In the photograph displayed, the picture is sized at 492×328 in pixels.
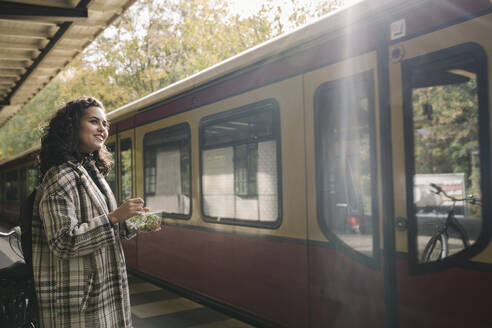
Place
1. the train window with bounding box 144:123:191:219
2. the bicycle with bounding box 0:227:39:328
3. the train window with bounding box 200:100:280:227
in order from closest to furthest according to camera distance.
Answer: the bicycle with bounding box 0:227:39:328 < the train window with bounding box 200:100:280:227 < the train window with bounding box 144:123:191:219

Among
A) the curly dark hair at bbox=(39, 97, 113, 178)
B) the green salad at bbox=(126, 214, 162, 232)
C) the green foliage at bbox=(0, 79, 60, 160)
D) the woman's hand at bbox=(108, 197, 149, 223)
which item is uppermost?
the green foliage at bbox=(0, 79, 60, 160)

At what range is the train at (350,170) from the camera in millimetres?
2537

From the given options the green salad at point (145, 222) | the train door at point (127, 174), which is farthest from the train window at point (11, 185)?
the green salad at point (145, 222)

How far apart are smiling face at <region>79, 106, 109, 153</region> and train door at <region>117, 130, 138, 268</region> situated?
5146 millimetres

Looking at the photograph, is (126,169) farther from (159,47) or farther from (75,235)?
(159,47)

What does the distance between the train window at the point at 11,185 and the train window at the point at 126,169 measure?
15.3 m

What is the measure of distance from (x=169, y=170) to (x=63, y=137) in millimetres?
4015

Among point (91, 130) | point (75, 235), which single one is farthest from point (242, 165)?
point (75, 235)

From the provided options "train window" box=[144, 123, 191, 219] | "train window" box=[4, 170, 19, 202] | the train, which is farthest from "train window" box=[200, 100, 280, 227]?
"train window" box=[4, 170, 19, 202]

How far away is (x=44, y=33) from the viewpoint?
7867 mm

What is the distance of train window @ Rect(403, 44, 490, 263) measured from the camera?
247cm

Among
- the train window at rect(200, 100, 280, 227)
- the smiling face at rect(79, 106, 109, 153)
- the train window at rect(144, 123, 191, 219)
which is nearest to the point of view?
the smiling face at rect(79, 106, 109, 153)

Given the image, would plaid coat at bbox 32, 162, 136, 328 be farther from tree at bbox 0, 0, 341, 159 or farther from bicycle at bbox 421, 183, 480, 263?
tree at bbox 0, 0, 341, 159

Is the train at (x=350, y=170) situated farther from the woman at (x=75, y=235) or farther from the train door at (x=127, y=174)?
the train door at (x=127, y=174)
